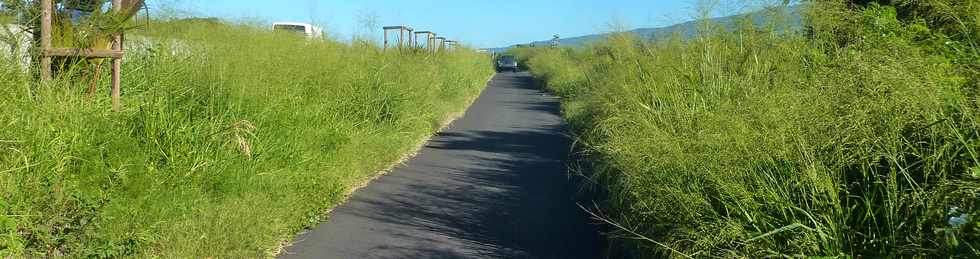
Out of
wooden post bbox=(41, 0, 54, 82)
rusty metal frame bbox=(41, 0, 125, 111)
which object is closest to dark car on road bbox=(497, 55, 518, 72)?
rusty metal frame bbox=(41, 0, 125, 111)

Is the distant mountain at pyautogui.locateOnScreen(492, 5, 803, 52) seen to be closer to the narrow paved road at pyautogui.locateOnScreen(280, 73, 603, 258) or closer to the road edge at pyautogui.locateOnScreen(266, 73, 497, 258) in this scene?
the narrow paved road at pyautogui.locateOnScreen(280, 73, 603, 258)

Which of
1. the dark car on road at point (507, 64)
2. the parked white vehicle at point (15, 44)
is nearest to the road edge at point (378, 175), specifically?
the parked white vehicle at point (15, 44)

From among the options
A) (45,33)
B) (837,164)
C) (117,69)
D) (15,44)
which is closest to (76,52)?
(117,69)

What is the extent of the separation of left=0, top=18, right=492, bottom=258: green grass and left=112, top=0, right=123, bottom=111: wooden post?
119 millimetres

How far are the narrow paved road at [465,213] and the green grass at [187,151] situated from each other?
1.21 ft

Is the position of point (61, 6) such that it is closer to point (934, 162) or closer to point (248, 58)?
point (248, 58)

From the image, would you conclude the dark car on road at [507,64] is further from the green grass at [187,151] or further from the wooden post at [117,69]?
the wooden post at [117,69]

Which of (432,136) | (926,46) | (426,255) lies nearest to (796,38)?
(926,46)

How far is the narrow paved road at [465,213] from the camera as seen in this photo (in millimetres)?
7730

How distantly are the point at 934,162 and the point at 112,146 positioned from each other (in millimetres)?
5509

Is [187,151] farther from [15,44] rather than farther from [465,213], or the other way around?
[465,213]

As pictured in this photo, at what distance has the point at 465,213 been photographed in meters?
9.29

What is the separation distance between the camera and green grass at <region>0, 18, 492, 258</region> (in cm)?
608

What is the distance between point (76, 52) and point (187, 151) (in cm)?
118
